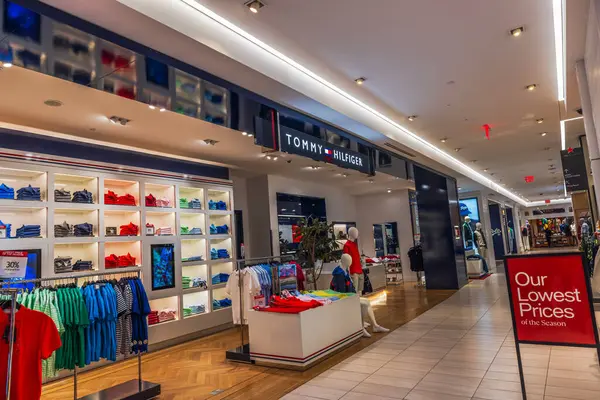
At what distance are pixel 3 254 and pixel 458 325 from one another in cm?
600

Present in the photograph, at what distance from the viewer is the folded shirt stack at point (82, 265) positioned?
563 centimetres

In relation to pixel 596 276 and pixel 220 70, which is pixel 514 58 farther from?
pixel 220 70

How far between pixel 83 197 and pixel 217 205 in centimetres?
263

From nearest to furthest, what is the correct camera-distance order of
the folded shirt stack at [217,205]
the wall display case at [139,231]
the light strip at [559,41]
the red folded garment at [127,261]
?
the light strip at [559,41] < the wall display case at [139,231] < the red folded garment at [127,261] < the folded shirt stack at [217,205]

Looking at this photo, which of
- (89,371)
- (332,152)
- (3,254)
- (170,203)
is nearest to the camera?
(3,254)

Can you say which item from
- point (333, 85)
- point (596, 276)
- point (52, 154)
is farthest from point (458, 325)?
point (52, 154)

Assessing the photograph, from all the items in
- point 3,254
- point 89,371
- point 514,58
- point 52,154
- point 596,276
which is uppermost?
point 514,58

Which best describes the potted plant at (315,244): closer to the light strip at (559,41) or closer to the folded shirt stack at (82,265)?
the folded shirt stack at (82,265)

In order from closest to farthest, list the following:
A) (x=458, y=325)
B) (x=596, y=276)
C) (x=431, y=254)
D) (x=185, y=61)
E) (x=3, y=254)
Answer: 1. (x=3, y=254)
2. (x=185, y=61)
3. (x=596, y=276)
4. (x=458, y=325)
5. (x=431, y=254)

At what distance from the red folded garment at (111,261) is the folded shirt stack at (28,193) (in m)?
1.33

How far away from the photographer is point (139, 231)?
6.42m

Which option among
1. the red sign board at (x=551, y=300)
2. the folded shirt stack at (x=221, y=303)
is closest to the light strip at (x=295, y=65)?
the red sign board at (x=551, y=300)

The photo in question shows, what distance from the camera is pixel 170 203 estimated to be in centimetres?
702

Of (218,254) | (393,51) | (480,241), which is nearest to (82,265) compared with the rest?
(218,254)
